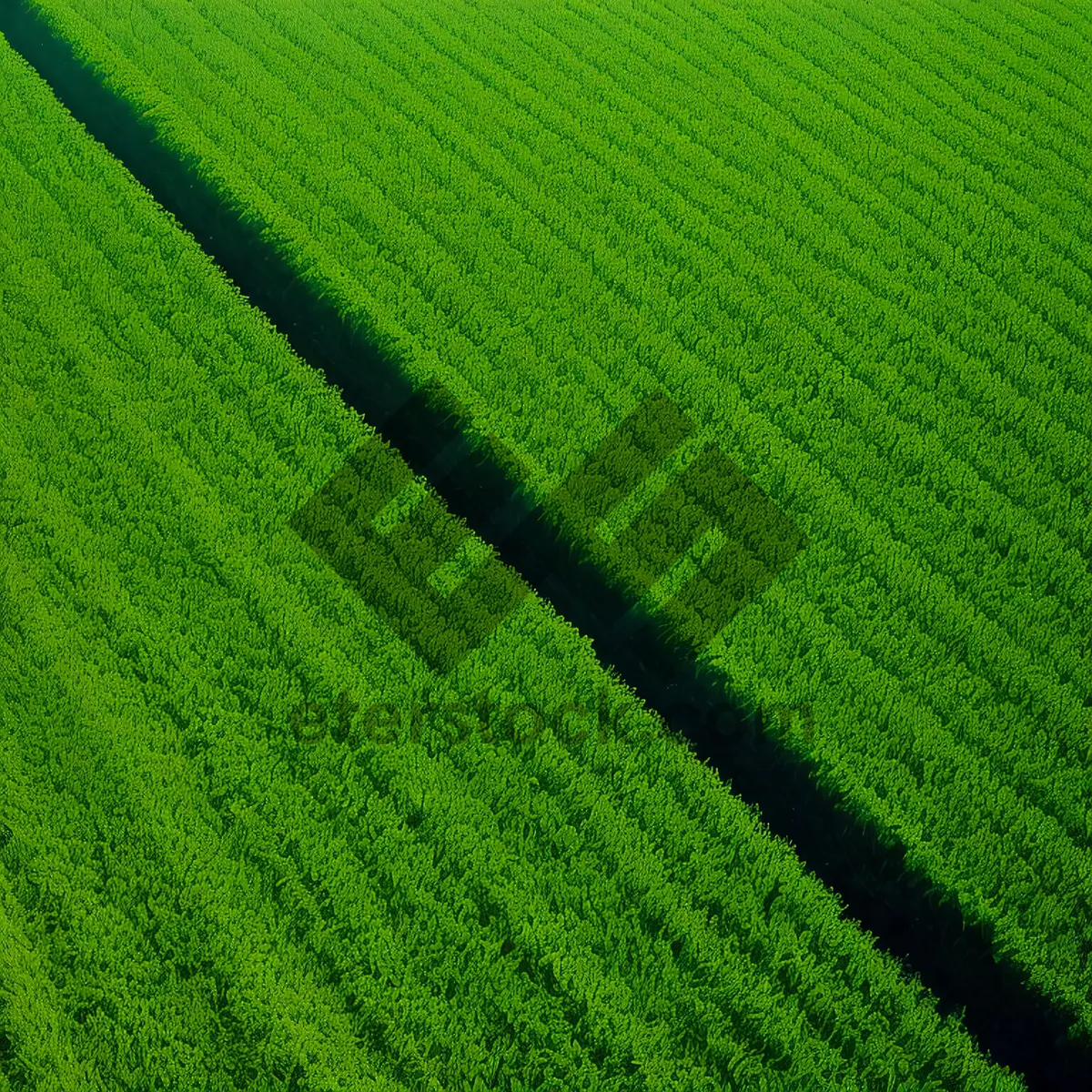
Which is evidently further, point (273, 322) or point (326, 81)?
point (326, 81)

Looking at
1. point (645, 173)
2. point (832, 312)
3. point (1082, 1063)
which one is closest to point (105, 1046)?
point (1082, 1063)

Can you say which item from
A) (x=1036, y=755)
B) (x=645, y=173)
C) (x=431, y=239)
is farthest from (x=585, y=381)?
(x=1036, y=755)

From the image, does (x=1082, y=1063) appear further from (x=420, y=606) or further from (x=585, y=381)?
(x=585, y=381)

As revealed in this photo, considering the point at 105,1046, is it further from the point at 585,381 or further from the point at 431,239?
the point at 431,239

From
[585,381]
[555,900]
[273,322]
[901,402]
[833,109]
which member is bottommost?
[555,900]

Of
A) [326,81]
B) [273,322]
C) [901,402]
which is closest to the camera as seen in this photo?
[901,402]

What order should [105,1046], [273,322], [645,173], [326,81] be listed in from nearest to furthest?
[105,1046] < [273,322] < [645,173] < [326,81]

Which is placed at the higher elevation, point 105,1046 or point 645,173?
point 645,173
